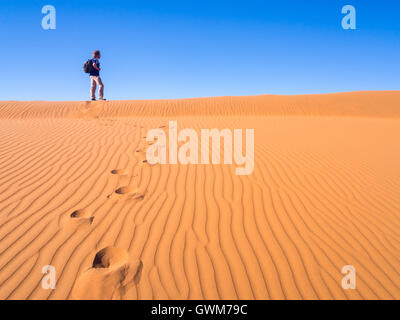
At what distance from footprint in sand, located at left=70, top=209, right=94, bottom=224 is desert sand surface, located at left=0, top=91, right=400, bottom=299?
0.01 metres

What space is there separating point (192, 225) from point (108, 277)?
1092mm

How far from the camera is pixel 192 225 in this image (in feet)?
9.08

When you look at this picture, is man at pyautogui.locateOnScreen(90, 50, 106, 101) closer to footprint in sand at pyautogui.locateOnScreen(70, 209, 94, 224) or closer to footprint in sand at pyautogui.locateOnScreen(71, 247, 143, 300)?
footprint in sand at pyautogui.locateOnScreen(70, 209, 94, 224)

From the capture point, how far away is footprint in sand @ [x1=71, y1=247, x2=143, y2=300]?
74.6 inches

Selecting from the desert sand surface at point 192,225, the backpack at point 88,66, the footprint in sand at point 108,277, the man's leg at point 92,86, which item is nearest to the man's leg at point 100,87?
the man's leg at point 92,86

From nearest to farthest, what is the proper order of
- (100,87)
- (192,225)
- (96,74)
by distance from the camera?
(192,225) → (96,74) → (100,87)

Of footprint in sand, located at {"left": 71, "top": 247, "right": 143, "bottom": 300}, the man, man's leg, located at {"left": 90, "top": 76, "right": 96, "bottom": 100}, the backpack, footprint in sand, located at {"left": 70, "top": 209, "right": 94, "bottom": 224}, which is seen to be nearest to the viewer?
footprint in sand, located at {"left": 71, "top": 247, "right": 143, "bottom": 300}

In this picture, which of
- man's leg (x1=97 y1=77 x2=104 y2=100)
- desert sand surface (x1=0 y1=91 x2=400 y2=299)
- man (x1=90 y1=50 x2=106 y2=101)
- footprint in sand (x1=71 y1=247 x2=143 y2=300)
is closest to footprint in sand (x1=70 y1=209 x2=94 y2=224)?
desert sand surface (x1=0 y1=91 x2=400 y2=299)

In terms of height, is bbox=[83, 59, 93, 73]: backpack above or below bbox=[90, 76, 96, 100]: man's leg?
above

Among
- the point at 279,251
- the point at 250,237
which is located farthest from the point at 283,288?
the point at 250,237

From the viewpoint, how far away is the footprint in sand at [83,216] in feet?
9.00

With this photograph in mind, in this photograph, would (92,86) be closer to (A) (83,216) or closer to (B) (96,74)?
(B) (96,74)

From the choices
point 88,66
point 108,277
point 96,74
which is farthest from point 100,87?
point 108,277

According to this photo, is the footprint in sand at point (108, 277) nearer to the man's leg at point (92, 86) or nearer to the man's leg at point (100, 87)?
the man's leg at point (100, 87)
